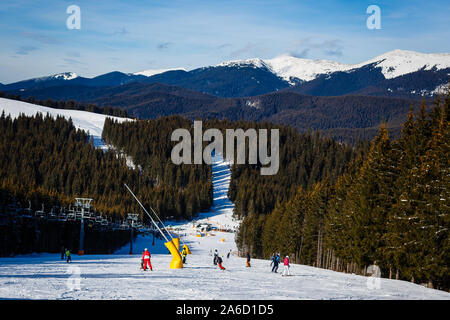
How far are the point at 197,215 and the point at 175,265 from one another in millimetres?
158316

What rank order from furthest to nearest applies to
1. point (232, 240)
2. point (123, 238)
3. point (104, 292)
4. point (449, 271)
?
1. point (232, 240)
2. point (123, 238)
3. point (449, 271)
4. point (104, 292)

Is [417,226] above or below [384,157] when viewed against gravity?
below

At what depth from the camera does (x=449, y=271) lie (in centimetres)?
3344

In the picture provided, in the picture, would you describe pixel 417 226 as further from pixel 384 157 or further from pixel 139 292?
pixel 139 292

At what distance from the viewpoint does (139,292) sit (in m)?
22.6

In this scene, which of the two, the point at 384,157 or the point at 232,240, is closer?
the point at 384,157

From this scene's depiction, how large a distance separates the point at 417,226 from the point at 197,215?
165m

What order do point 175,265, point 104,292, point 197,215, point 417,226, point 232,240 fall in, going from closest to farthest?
point 104,292 < point 417,226 < point 175,265 < point 232,240 < point 197,215

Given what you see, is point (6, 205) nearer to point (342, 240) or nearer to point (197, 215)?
point (342, 240)

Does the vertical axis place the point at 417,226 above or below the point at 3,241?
above
